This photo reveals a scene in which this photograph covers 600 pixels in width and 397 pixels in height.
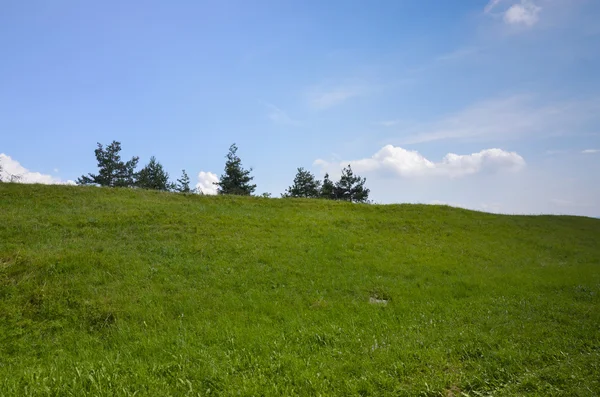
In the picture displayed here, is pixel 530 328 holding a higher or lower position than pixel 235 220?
lower

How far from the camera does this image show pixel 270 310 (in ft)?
33.1

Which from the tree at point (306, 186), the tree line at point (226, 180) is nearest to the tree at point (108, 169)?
the tree line at point (226, 180)

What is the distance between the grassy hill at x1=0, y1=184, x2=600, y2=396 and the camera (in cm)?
627

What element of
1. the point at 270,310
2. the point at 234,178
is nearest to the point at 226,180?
the point at 234,178

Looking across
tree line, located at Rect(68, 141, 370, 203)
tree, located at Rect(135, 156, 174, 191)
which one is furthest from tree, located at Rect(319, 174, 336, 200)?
tree, located at Rect(135, 156, 174, 191)

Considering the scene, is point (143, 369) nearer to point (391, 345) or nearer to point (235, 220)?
point (391, 345)

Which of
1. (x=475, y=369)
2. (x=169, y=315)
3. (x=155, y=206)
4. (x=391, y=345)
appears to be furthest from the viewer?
(x=155, y=206)

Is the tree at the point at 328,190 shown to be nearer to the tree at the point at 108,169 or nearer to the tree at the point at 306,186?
the tree at the point at 306,186

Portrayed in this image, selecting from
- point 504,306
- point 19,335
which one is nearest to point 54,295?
point 19,335

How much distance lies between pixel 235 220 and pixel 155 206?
595 cm

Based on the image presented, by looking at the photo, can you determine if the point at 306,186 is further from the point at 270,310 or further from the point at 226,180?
the point at 270,310

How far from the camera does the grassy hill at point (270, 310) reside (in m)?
6.27

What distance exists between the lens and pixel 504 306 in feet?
36.1

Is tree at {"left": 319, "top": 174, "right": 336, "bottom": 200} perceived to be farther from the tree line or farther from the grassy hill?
the grassy hill
